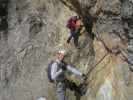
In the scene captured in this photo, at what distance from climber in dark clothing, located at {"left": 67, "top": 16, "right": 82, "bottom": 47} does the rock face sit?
194mm

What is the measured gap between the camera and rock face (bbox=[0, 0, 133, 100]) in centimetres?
1136

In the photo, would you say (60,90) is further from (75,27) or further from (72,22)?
(72,22)

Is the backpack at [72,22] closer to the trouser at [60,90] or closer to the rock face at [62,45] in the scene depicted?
the rock face at [62,45]

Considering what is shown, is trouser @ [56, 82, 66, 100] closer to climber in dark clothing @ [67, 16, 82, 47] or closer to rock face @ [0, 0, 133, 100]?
rock face @ [0, 0, 133, 100]

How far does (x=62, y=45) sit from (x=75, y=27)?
4.33 feet

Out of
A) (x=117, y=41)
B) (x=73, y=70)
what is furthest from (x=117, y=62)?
(x=73, y=70)

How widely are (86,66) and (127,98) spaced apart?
2.69 metres

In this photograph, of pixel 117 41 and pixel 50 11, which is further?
pixel 50 11

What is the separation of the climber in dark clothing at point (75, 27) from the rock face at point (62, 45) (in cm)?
19

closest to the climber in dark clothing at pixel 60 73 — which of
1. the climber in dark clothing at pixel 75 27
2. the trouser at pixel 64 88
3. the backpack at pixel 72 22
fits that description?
the trouser at pixel 64 88

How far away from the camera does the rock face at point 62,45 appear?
11359 mm

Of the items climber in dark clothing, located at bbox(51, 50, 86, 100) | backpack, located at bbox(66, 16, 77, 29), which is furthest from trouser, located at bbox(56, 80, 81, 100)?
backpack, located at bbox(66, 16, 77, 29)

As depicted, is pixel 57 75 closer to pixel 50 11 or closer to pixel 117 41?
pixel 117 41

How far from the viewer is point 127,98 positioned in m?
11.2
